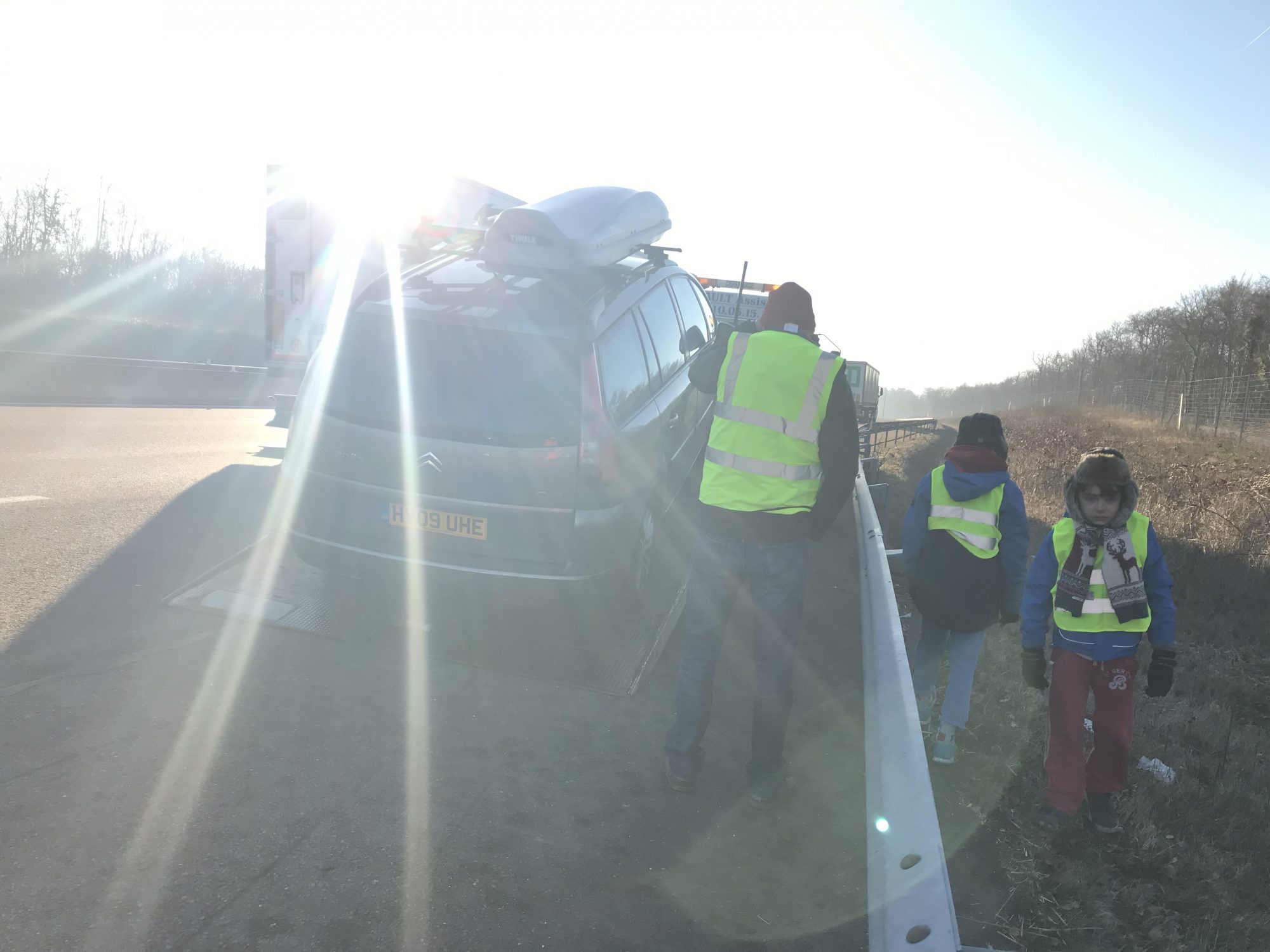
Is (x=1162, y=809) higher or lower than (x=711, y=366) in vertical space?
lower

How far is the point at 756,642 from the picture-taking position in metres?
4.03

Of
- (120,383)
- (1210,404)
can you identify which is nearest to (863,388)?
(1210,404)

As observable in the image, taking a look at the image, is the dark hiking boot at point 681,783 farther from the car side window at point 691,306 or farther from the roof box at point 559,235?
the car side window at point 691,306

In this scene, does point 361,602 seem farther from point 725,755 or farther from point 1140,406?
point 1140,406

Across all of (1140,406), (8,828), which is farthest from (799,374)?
(1140,406)

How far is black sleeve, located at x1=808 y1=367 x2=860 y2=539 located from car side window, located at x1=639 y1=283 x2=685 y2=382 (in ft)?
7.85

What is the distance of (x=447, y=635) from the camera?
5.36m

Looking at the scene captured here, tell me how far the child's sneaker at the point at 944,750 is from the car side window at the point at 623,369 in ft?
7.54

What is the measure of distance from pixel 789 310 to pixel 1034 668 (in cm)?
187

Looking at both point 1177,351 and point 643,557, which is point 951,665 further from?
point 1177,351

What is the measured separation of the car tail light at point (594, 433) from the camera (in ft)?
16.0

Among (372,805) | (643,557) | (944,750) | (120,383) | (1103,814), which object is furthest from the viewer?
(120,383)

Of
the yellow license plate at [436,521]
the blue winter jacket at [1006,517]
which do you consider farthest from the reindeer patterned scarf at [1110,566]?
the yellow license plate at [436,521]

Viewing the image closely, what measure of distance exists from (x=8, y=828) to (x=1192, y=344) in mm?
60263
